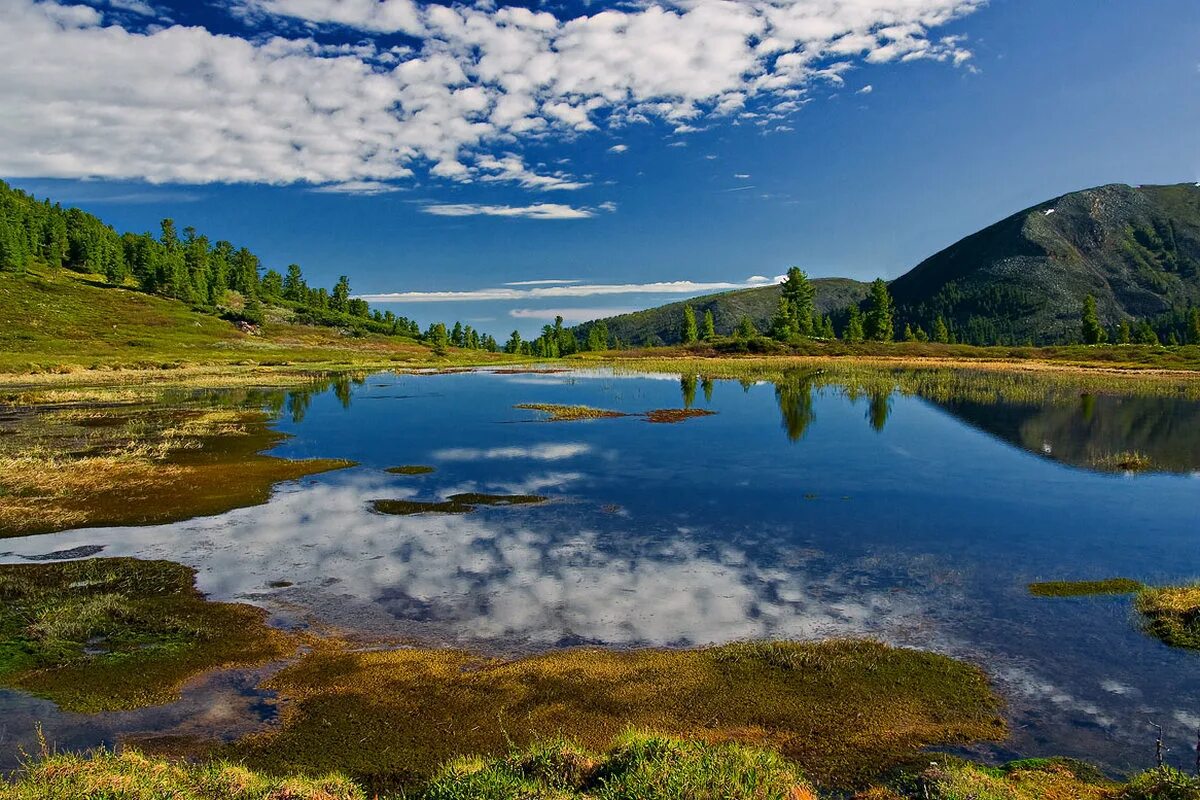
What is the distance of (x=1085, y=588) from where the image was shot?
17422mm

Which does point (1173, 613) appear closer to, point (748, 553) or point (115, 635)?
point (748, 553)

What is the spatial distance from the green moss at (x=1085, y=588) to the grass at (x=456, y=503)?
17.2 m

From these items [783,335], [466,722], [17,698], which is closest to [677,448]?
[466,722]

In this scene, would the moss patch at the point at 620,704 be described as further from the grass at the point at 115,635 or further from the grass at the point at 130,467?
the grass at the point at 130,467

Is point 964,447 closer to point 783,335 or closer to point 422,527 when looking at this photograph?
point 422,527

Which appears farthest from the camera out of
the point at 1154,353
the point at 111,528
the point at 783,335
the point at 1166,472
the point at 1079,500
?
the point at 783,335

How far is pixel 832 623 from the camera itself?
15211 millimetres

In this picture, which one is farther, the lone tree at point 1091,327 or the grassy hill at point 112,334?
the lone tree at point 1091,327

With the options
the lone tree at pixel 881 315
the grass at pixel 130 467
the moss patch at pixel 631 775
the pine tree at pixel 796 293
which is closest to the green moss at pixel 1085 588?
the moss patch at pixel 631 775

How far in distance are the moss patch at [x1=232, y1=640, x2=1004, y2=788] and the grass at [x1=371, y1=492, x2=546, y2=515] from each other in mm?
11897

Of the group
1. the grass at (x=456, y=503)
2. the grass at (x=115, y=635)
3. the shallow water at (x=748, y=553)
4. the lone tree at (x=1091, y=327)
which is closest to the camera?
the grass at (x=115, y=635)

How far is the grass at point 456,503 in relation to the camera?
2570cm

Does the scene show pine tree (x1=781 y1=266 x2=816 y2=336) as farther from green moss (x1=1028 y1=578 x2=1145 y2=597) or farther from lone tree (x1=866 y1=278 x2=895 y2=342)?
green moss (x1=1028 y1=578 x2=1145 y2=597)

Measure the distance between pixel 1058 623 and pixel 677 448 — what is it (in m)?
25.3
